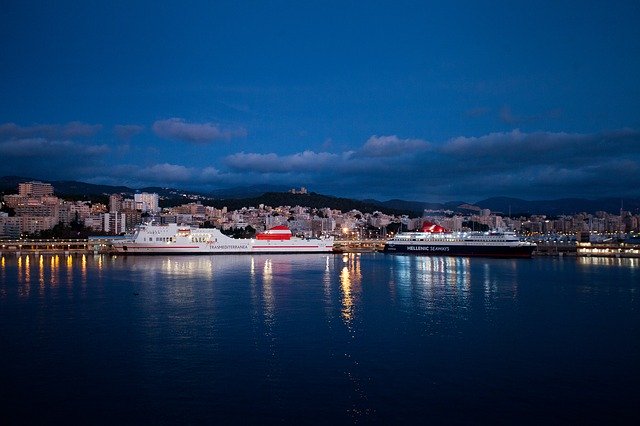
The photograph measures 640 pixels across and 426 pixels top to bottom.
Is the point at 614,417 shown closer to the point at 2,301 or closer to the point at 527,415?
the point at 527,415

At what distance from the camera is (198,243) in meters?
54.9

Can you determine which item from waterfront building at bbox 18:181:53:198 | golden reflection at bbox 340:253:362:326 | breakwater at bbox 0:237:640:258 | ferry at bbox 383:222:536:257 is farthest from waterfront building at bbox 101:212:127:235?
golden reflection at bbox 340:253:362:326

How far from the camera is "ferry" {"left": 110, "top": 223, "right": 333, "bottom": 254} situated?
177 feet

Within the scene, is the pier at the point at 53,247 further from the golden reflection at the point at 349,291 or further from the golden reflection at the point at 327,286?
the golden reflection at the point at 349,291

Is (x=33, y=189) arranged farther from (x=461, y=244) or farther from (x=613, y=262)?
(x=613, y=262)

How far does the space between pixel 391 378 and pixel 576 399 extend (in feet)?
10.4

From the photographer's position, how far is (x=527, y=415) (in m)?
8.64

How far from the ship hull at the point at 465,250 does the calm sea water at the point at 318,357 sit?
3172cm

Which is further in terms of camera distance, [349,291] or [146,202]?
[146,202]

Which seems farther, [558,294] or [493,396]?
[558,294]

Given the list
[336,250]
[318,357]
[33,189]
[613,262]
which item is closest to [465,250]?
[613,262]

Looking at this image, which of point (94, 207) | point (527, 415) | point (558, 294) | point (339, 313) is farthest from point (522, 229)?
point (527, 415)

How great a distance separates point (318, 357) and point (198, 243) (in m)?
44.5

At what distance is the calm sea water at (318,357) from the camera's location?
8914 mm
